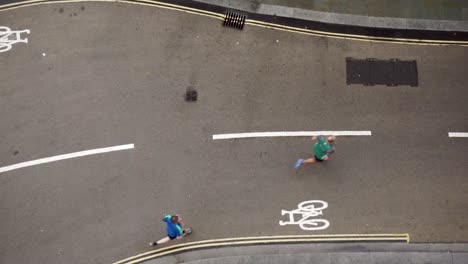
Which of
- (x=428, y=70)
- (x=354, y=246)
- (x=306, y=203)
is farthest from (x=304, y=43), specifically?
(x=354, y=246)

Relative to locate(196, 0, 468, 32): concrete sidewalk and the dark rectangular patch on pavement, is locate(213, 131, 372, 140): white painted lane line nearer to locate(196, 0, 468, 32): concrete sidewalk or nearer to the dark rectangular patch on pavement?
the dark rectangular patch on pavement

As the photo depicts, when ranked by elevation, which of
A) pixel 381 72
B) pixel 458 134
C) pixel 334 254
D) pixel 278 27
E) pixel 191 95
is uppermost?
pixel 278 27

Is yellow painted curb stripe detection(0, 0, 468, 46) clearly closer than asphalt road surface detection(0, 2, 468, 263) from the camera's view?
No

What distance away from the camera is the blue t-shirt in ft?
42.1

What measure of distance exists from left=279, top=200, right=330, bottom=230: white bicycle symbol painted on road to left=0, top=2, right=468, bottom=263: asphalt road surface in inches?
8.2

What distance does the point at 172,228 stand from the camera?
13023 mm

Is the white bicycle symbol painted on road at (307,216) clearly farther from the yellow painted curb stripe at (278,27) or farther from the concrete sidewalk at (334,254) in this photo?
the yellow painted curb stripe at (278,27)

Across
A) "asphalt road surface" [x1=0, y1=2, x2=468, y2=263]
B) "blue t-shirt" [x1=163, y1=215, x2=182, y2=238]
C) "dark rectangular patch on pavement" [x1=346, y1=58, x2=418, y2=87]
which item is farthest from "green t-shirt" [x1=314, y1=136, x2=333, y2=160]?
"blue t-shirt" [x1=163, y1=215, x2=182, y2=238]

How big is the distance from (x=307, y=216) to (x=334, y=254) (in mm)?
1298

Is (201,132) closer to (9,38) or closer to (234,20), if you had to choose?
(234,20)

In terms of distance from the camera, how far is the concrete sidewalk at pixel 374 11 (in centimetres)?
1591

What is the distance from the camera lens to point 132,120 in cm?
1501

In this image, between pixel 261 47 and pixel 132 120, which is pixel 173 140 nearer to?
pixel 132 120

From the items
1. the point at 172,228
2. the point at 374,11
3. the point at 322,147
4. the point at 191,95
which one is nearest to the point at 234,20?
the point at 191,95
